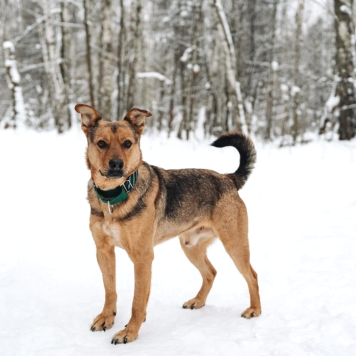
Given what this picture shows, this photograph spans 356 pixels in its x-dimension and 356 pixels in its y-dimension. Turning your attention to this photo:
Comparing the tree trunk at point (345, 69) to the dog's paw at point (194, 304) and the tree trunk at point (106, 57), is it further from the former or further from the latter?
the dog's paw at point (194, 304)

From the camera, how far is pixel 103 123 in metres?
3.73

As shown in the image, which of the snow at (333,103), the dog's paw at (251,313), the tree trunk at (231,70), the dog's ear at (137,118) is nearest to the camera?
the dog's ear at (137,118)

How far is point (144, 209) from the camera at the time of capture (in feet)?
11.9

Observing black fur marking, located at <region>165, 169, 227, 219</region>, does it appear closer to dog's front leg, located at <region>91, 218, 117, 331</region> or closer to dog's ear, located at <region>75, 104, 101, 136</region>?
dog's front leg, located at <region>91, 218, 117, 331</region>

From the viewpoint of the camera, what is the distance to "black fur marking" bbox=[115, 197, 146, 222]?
11.5 ft

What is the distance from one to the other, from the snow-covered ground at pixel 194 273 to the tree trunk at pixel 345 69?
4.67ft

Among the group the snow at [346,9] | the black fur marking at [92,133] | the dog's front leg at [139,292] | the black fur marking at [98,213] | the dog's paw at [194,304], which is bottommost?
the dog's paw at [194,304]

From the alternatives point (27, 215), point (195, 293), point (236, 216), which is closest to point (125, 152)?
point (236, 216)

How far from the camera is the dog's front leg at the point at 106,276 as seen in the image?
3709 mm

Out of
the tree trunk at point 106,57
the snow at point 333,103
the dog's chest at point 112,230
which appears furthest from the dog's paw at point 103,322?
the snow at point 333,103

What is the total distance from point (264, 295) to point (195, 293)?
829 millimetres

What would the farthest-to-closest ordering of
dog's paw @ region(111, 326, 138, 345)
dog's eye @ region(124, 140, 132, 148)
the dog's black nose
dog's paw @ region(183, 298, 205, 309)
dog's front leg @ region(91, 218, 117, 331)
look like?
dog's paw @ region(183, 298, 205, 309)
dog's front leg @ region(91, 218, 117, 331)
dog's eye @ region(124, 140, 132, 148)
dog's paw @ region(111, 326, 138, 345)
the dog's black nose

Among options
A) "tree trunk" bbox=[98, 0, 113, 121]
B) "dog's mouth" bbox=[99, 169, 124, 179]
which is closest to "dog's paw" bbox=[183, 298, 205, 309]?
"dog's mouth" bbox=[99, 169, 124, 179]

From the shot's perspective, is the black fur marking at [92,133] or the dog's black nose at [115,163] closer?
the dog's black nose at [115,163]
